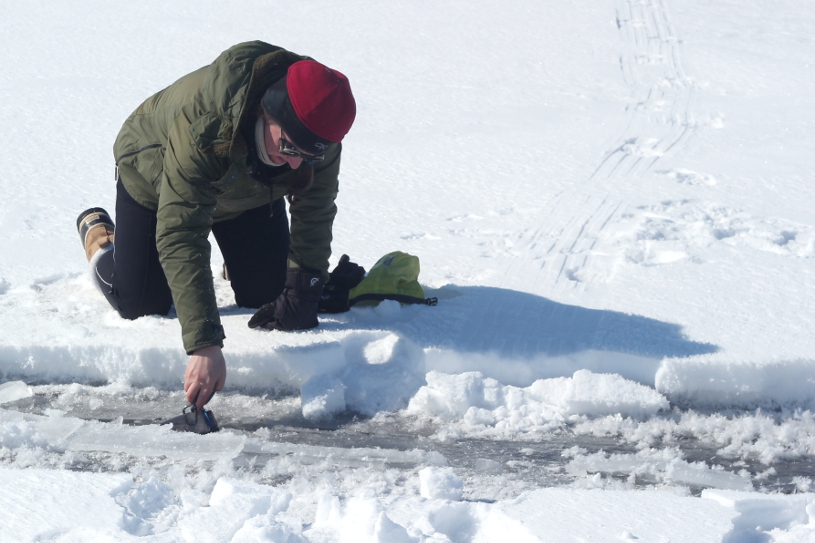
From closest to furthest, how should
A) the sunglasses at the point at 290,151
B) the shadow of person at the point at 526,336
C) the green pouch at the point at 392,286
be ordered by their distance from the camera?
1. the sunglasses at the point at 290,151
2. the shadow of person at the point at 526,336
3. the green pouch at the point at 392,286

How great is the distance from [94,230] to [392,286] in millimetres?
1204

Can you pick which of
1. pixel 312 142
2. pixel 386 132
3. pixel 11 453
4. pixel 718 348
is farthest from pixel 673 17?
pixel 11 453

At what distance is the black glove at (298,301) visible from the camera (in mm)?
2619

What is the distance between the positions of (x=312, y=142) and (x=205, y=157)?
32cm

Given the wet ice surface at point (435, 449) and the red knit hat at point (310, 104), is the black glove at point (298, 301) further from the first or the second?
the red knit hat at point (310, 104)

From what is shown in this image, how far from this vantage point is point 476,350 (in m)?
2.61

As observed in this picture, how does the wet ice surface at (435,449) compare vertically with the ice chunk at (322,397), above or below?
below

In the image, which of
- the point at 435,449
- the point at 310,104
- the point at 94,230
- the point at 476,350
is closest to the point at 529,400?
the point at 476,350

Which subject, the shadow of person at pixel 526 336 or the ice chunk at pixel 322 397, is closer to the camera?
the ice chunk at pixel 322 397

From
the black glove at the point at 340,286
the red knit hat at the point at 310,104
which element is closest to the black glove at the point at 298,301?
the black glove at the point at 340,286

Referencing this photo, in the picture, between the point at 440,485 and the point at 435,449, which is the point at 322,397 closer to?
the point at 435,449

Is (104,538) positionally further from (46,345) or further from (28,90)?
(28,90)

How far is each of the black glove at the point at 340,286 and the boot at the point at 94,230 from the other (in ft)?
2.86

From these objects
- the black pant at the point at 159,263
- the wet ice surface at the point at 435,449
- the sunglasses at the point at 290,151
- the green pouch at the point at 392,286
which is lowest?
the wet ice surface at the point at 435,449
